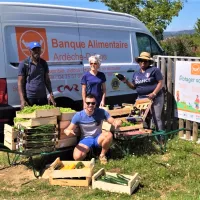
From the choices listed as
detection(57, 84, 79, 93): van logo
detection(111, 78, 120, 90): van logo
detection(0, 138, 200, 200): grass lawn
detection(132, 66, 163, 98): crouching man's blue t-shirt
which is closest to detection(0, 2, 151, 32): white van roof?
detection(111, 78, 120, 90): van logo

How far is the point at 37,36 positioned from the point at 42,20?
33 cm

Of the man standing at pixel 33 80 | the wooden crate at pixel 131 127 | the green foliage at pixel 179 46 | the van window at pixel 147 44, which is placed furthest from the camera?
the green foliage at pixel 179 46

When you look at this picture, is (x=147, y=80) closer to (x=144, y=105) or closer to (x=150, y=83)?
(x=150, y=83)

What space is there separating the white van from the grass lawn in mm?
1641

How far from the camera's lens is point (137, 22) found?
9109 millimetres

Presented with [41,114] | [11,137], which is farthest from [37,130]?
[11,137]

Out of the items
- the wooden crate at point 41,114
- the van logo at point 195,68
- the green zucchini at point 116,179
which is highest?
the van logo at point 195,68

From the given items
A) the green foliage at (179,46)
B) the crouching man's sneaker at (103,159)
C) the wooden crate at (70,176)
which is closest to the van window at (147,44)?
the crouching man's sneaker at (103,159)

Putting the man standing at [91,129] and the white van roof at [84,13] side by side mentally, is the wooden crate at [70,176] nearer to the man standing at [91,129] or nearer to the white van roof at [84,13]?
the man standing at [91,129]

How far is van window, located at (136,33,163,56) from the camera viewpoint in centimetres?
912

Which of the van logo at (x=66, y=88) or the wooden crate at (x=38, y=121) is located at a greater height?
the van logo at (x=66, y=88)

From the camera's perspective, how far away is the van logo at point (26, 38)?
21.7 feet

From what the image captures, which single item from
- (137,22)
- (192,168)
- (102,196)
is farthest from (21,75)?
(137,22)

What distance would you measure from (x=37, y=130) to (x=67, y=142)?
59cm
